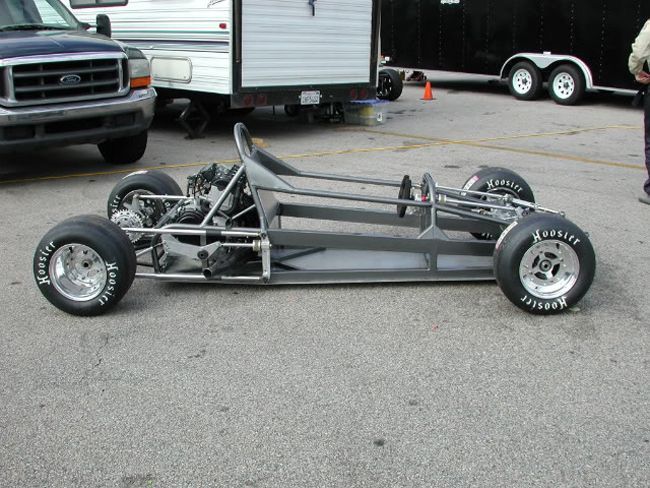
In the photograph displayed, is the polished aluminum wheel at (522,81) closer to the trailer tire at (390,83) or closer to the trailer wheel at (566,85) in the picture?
the trailer wheel at (566,85)

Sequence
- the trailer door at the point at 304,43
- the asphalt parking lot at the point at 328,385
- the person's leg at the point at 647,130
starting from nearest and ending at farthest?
the asphalt parking lot at the point at 328,385, the person's leg at the point at 647,130, the trailer door at the point at 304,43

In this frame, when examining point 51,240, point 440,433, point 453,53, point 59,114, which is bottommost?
point 440,433

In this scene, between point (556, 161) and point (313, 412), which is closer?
point (313, 412)

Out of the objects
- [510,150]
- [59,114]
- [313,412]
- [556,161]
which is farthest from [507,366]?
[510,150]

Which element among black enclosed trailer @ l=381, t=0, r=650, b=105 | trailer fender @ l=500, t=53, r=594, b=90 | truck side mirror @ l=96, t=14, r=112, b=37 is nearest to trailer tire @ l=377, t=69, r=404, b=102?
black enclosed trailer @ l=381, t=0, r=650, b=105

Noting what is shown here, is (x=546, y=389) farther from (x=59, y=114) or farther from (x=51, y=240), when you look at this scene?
(x=59, y=114)

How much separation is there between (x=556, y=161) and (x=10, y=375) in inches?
309

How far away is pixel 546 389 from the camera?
3.92m

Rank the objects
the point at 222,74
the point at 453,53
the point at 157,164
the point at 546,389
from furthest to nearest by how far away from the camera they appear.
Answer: the point at 453,53 < the point at 222,74 < the point at 157,164 < the point at 546,389

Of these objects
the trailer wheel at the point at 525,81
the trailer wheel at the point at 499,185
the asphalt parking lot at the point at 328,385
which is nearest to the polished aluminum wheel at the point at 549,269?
the asphalt parking lot at the point at 328,385

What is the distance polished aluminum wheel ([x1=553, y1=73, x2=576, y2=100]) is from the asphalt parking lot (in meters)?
9.93

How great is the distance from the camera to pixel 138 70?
29.6ft

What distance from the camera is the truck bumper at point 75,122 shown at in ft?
25.6

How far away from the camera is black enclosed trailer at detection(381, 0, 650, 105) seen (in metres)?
14.8
